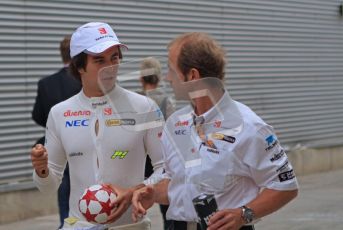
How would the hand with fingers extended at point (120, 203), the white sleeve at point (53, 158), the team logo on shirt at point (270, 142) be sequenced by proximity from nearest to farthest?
the team logo on shirt at point (270, 142) → the hand with fingers extended at point (120, 203) → the white sleeve at point (53, 158)

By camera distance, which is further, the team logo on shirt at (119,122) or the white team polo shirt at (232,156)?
the team logo on shirt at (119,122)

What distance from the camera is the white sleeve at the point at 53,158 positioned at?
349cm

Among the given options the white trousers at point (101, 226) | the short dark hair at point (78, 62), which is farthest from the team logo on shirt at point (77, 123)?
the white trousers at point (101, 226)

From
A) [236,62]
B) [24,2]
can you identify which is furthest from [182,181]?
[236,62]

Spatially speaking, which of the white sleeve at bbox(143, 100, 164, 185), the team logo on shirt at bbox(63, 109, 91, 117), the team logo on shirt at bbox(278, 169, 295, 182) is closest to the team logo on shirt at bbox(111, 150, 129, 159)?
the white sleeve at bbox(143, 100, 164, 185)

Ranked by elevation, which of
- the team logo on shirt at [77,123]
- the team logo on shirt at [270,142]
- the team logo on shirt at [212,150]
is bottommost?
the team logo on shirt at [77,123]

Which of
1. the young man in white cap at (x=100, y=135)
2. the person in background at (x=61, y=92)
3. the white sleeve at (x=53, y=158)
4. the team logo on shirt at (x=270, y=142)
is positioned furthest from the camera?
the person in background at (x=61, y=92)

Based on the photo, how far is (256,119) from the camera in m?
2.84

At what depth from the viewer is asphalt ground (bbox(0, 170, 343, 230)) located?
8055mm

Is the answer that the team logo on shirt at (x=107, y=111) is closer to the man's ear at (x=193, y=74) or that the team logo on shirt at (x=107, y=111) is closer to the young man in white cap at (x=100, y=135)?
the young man in white cap at (x=100, y=135)

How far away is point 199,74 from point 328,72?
11930 mm

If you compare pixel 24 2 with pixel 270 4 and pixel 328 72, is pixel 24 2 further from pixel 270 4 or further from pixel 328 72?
pixel 328 72

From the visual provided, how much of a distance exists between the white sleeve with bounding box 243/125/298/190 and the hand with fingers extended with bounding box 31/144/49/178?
103 cm

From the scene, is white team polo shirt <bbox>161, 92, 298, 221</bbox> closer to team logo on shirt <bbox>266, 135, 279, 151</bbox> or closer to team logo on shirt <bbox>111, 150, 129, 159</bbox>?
team logo on shirt <bbox>266, 135, 279, 151</bbox>
